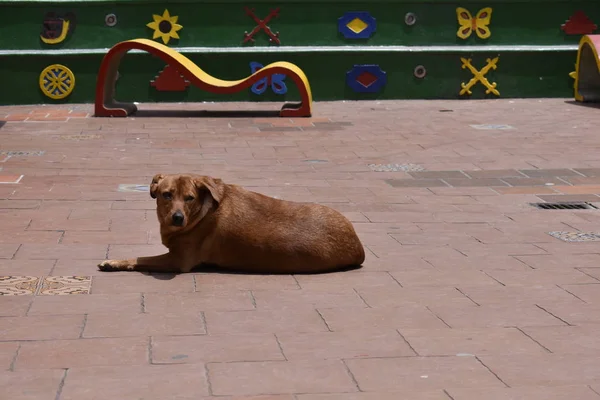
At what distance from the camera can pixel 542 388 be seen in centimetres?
517

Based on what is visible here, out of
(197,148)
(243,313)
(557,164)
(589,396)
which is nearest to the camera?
(589,396)

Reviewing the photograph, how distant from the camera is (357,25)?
66.2 ft

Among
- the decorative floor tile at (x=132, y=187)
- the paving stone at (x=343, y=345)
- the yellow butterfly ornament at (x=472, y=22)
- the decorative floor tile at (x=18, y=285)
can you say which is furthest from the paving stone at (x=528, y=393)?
the yellow butterfly ornament at (x=472, y=22)

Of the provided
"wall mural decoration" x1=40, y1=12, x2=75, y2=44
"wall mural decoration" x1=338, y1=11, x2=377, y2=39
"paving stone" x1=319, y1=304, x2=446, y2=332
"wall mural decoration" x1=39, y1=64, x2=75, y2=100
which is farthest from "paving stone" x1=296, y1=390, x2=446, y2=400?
"wall mural decoration" x1=338, y1=11, x2=377, y2=39

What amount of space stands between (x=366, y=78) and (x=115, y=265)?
43.7 ft

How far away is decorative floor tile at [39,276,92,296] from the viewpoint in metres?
6.86

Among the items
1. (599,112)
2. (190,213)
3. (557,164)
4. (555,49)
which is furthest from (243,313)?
(555,49)

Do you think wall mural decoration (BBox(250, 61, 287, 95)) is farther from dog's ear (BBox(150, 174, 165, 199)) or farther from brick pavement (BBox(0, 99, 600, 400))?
dog's ear (BBox(150, 174, 165, 199))

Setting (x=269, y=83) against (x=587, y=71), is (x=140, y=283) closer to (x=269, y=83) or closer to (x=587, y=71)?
(x=269, y=83)

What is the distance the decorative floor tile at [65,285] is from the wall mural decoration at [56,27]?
42.2ft

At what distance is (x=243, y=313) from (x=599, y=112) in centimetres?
1355

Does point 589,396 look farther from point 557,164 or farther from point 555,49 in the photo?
point 555,49

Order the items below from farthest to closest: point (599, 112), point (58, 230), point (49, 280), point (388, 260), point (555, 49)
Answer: point (555, 49), point (599, 112), point (58, 230), point (388, 260), point (49, 280)

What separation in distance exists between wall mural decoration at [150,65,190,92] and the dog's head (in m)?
12.3
